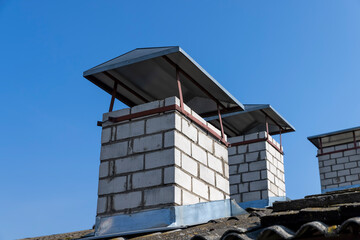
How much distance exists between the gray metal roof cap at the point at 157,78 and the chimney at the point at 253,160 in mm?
2012

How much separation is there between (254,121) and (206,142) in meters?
4.37

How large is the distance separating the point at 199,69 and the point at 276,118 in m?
4.87

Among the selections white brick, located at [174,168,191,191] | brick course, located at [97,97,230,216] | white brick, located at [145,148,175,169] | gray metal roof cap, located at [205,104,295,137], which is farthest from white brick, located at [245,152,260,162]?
white brick, located at [145,148,175,169]

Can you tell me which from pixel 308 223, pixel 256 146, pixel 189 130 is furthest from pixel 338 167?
pixel 308 223

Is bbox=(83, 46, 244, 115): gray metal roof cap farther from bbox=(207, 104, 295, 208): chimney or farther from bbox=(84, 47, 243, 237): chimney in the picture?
bbox=(207, 104, 295, 208): chimney

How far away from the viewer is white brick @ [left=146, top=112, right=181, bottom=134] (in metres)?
7.12

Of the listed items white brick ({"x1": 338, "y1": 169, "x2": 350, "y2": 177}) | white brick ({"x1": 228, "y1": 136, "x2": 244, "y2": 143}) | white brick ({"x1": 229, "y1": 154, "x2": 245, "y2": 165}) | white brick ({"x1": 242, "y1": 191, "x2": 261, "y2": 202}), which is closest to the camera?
white brick ({"x1": 242, "y1": 191, "x2": 261, "y2": 202})

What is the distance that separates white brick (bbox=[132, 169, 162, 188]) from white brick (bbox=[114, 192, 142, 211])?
143 millimetres

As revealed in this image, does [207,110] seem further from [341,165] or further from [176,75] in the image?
[341,165]

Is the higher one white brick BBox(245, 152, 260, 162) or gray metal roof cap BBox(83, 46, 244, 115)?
gray metal roof cap BBox(83, 46, 244, 115)

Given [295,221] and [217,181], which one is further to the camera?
[217,181]

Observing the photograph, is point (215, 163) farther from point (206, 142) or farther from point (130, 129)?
point (130, 129)

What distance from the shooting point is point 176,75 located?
7816 millimetres

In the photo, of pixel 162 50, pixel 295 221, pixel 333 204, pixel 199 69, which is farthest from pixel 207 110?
pixel 295 221
